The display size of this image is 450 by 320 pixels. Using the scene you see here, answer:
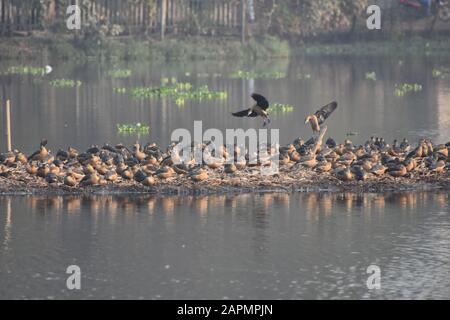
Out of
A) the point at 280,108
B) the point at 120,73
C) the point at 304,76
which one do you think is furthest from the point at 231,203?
the point at 120,73

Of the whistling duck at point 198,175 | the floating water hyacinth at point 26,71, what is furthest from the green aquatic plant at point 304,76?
the whistling duck at point 198,175

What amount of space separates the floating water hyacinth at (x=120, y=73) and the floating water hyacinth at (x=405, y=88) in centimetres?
1208

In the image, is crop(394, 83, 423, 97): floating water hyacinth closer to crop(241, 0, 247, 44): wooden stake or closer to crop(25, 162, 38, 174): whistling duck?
crop(241, 0, 247, 44): wooden stake

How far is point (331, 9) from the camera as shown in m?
69.0

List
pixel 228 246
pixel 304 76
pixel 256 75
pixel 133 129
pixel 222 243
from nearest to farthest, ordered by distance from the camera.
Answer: pixel 228 246 < pixel 222 243 < pixel 133 129 < pixel 304 76 < pixel 256 75

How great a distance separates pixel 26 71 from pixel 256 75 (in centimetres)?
1029

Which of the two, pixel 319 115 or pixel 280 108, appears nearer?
pixel 319 115

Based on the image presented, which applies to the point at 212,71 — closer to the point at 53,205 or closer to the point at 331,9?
the point at 331,9

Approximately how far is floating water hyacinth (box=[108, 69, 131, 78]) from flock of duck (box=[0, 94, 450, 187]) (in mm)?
26963

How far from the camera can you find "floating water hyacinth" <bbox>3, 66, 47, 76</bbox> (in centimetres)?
5184

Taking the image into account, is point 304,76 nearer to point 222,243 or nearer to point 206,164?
point 206,164

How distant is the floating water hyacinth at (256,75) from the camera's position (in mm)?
51466

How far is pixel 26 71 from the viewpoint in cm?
5266
